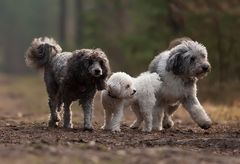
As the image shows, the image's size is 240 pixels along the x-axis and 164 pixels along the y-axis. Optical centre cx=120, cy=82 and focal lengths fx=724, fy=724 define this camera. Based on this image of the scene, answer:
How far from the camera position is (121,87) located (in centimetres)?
1281

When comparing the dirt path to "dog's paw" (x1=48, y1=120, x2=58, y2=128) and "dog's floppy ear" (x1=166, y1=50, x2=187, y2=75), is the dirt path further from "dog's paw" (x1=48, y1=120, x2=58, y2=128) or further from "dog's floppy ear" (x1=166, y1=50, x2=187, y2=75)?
"dog's floppy ear" (x1=166, y1=50, x2=187, y2=75)

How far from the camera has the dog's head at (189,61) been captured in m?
13.0

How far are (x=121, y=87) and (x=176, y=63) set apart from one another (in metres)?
1.20

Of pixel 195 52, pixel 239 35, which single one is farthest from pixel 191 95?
pixel 239 35

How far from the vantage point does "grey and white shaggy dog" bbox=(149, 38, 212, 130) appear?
516 inches

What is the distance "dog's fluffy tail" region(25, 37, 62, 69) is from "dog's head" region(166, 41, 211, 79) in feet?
7.79

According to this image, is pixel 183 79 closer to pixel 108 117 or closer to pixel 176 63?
pixel 176 63

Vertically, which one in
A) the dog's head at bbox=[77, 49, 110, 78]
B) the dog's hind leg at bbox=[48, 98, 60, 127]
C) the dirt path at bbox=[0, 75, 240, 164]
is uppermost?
the dog's head at bbox=[77, 49, 110, 78]

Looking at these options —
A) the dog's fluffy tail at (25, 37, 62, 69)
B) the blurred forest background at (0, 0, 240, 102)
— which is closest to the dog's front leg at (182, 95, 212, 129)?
the dog's fluffy tail at (25, 37, 62, 69)

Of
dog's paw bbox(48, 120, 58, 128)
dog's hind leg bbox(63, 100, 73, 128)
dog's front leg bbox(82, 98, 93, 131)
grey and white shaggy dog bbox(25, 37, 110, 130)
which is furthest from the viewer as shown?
dog's paw bbox(48, 120, 58, 128)

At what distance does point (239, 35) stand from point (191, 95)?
9.41 m

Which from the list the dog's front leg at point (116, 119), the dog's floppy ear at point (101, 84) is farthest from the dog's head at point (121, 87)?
the dog's front leg at point (116, 119)

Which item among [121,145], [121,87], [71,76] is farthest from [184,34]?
[121,145]

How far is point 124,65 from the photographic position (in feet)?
109
